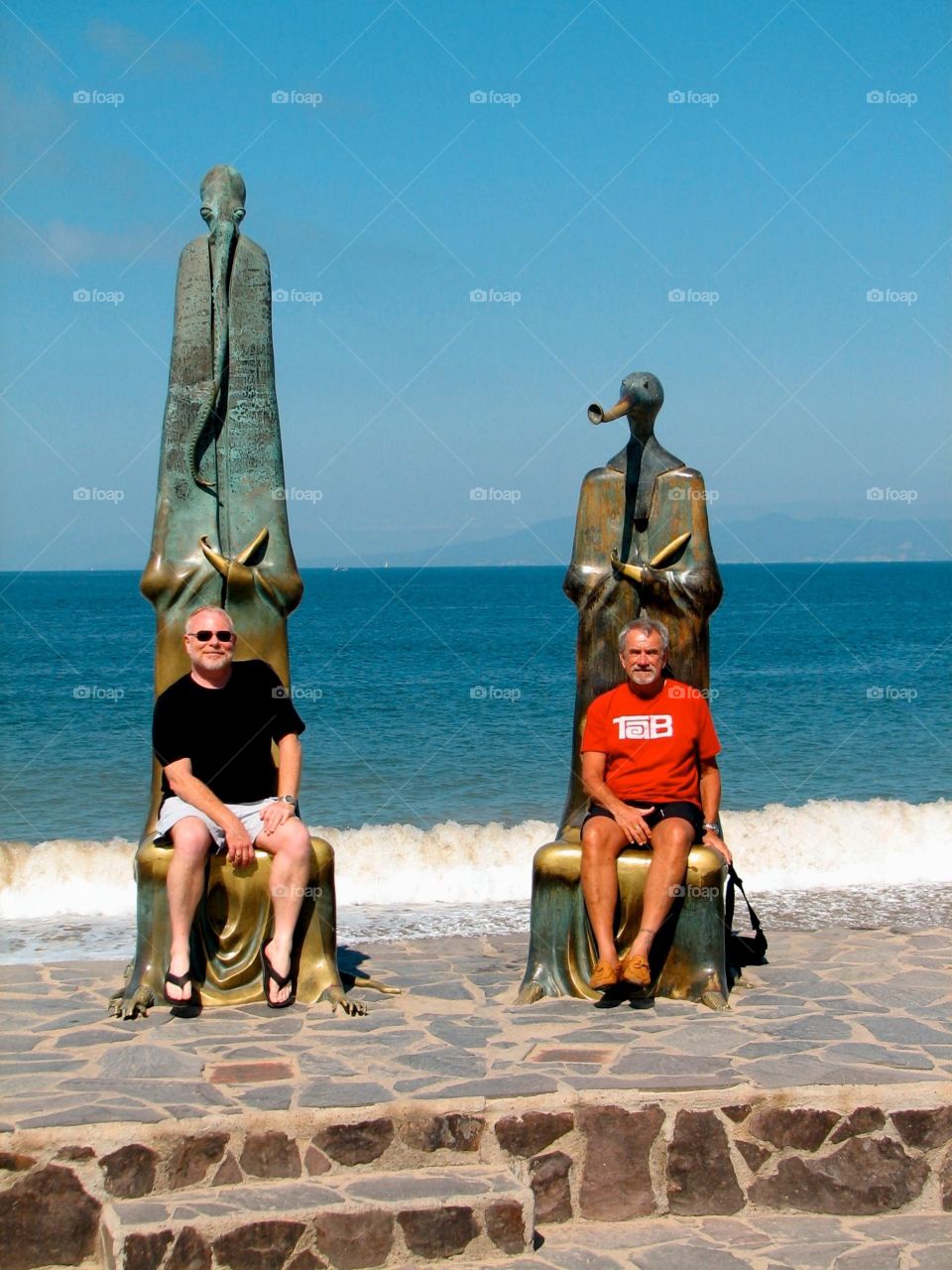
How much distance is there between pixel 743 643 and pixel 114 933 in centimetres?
3940

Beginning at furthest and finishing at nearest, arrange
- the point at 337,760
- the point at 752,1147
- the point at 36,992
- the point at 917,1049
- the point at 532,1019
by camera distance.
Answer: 1. the point at 337,760
2. the point at 36,992
3. the point at 532,1019
4. the point at 917,1049
5. the point at 752,1147

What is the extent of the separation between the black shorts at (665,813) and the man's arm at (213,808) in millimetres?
1390

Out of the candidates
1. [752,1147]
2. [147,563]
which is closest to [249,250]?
[147,563]

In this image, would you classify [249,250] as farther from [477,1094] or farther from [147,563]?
[477,1094]

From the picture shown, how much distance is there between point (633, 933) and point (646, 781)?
0.63 m

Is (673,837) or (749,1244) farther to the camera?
(673,837)

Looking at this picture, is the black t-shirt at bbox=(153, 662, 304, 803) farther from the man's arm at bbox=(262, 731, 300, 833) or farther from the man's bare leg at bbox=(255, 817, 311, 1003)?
the man's bare leg at bbox=(255, 817, 311, 1003)

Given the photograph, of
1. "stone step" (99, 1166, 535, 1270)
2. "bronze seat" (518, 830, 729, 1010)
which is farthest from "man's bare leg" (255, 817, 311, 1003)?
"stone step" (99, 1166, 535, 1270)

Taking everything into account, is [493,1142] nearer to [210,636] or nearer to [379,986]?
[379,986]

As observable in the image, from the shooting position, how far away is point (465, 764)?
2264 cm

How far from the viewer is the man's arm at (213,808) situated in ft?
21.7

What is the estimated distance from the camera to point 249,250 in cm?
748

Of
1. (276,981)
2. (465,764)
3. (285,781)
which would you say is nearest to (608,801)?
(285,781)

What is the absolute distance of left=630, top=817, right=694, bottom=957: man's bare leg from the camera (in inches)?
260
